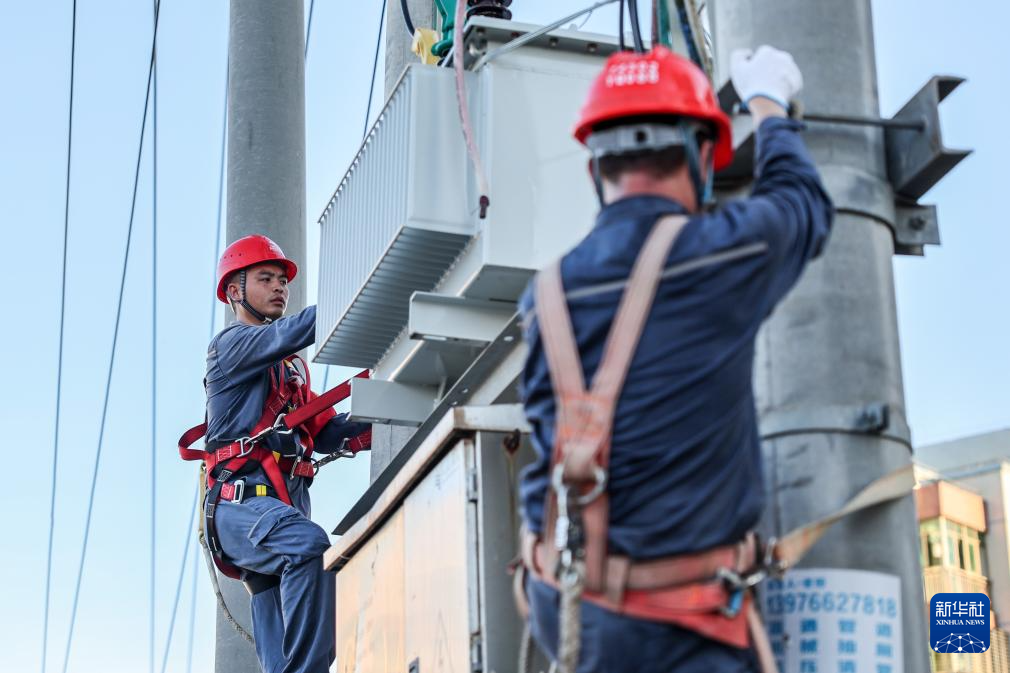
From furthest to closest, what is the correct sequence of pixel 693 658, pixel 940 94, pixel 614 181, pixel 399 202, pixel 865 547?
1. pixel 399 202
2. pixel 940 94
3. pixel 865 547
4. pixel 614 181
5. pixel 693 658

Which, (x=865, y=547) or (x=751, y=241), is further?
(x=865, y=547)

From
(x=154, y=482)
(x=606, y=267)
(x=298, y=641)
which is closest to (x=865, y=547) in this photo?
(x=606, y=267)

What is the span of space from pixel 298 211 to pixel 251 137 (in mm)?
676

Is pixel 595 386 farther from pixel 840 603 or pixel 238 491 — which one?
pixel 238 491

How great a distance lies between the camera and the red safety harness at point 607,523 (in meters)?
3.29

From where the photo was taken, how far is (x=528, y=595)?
367cm

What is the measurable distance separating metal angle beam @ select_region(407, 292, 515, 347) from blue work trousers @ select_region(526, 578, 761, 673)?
2443 millimetres

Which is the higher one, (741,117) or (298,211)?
(298,211)

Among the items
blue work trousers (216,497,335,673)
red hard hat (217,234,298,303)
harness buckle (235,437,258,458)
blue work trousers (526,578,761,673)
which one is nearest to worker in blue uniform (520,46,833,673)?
blue work trousers (526,578,761,673)

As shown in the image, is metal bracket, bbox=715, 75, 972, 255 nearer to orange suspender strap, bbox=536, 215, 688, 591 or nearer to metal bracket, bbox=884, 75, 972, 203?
metal bracket, bbox=884, 75, 972, 203

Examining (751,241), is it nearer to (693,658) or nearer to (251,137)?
(693,658)

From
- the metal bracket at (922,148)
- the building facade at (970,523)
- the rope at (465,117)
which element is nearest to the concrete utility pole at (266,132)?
the rope at (465,117)

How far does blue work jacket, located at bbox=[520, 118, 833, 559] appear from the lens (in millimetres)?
3328

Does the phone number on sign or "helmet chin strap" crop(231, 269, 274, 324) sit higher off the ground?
"helmet chin strap" crop(231, 269, 274, 324)
